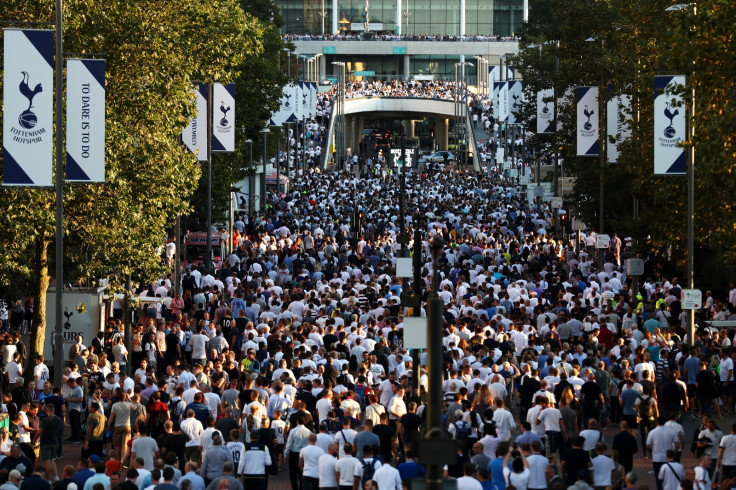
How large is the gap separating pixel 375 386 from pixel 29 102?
6.61 m

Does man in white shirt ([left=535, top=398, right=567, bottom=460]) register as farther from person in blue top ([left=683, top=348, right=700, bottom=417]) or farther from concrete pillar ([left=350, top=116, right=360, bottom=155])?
concrete pillar ([left=350, top=116, right=360, bottom=155])

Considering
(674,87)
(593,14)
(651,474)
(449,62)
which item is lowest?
(651,474)

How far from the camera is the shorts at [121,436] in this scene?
19188 mm

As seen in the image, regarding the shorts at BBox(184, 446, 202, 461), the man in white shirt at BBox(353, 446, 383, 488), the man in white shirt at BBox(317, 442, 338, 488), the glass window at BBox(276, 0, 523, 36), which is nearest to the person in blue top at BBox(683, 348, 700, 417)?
the man in white shirt at BBox(353, 446, 383, 488)

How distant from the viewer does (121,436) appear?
19188 mm

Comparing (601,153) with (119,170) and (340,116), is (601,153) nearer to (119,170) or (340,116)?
(119,170)

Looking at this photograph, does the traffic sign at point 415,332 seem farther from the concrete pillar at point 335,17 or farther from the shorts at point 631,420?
the concrete pillar at point 335,17

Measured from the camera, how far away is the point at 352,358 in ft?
77.5

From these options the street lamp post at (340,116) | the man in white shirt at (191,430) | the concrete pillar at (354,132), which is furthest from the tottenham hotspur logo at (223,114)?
the concrete pillar at (354,132)

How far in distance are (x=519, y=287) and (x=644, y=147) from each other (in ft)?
15.6

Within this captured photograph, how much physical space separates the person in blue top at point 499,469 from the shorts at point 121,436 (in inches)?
233

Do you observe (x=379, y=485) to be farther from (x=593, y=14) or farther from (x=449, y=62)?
(x=449, y=62)

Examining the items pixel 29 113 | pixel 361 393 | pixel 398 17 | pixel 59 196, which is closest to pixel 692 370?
pixel 361 393

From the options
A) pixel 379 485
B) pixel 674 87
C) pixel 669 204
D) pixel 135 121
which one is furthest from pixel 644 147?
pixel 379 485
